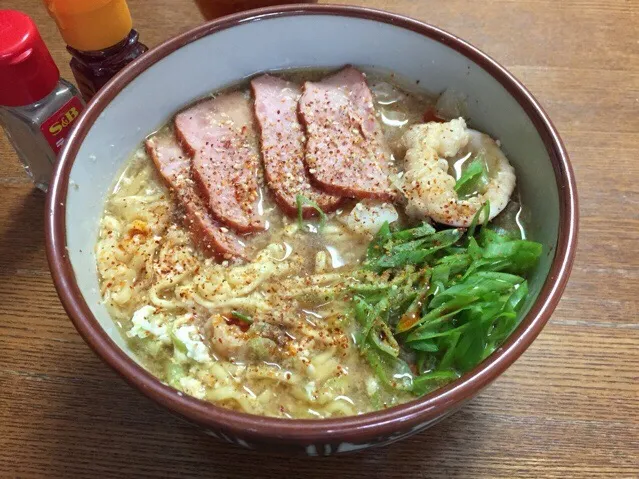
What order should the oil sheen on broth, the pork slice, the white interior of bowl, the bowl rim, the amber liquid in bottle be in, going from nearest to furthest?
the bowl rim → the oil sheen on broth → the white interior of bowl → the pork slice → the amber liquid in bottle

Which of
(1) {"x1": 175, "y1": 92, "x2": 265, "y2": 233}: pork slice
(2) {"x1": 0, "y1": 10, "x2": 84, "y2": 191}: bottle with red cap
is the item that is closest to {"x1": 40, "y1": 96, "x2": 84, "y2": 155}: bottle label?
(2) {"x1": 0, "y1": 10, "x2": 84, "y2": 191}: bottle with red cap

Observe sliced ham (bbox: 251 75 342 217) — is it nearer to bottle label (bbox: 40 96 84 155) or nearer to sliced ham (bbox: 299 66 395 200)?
sliced ham (bbox: 299 66 395 200)

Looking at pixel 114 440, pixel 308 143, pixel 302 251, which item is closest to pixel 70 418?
pixel 114 440

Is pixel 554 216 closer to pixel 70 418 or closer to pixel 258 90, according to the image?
pixel 258 90

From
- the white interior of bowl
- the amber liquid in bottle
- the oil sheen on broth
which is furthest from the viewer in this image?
the amber liquid in bottle

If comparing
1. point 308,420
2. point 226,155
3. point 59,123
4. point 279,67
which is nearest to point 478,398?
point 308,420

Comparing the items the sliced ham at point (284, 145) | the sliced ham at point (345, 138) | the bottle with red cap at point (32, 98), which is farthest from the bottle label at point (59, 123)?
the sliced ham at point (345, 138)
